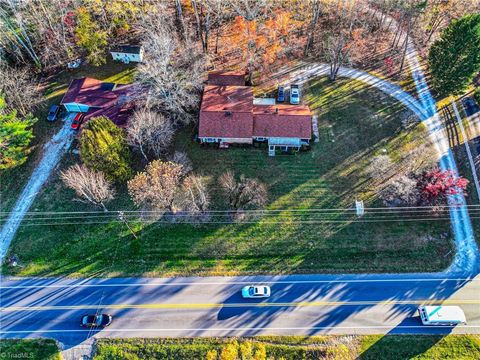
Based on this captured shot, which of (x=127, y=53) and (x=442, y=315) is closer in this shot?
(x=442, y=315)

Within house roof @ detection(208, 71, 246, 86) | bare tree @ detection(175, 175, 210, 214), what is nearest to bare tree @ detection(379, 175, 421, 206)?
bare tree @ detection(175, 175, 210, 214)

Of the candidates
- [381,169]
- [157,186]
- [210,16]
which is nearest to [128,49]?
[210,16]

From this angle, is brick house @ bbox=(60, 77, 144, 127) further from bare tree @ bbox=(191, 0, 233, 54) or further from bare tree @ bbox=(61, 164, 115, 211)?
bare tree @ bbox=(191, 0, 233, 54)

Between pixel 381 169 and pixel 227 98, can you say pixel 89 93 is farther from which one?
pixel 381 169

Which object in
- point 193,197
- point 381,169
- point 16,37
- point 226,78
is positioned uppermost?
point 16,37

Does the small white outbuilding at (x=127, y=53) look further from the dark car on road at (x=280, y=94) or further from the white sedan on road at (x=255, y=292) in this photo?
the white sedan on road at (x=255, y=292)

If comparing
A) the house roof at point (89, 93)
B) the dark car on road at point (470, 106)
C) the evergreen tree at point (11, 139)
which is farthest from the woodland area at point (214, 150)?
the dark car on road at point (470, 106)
